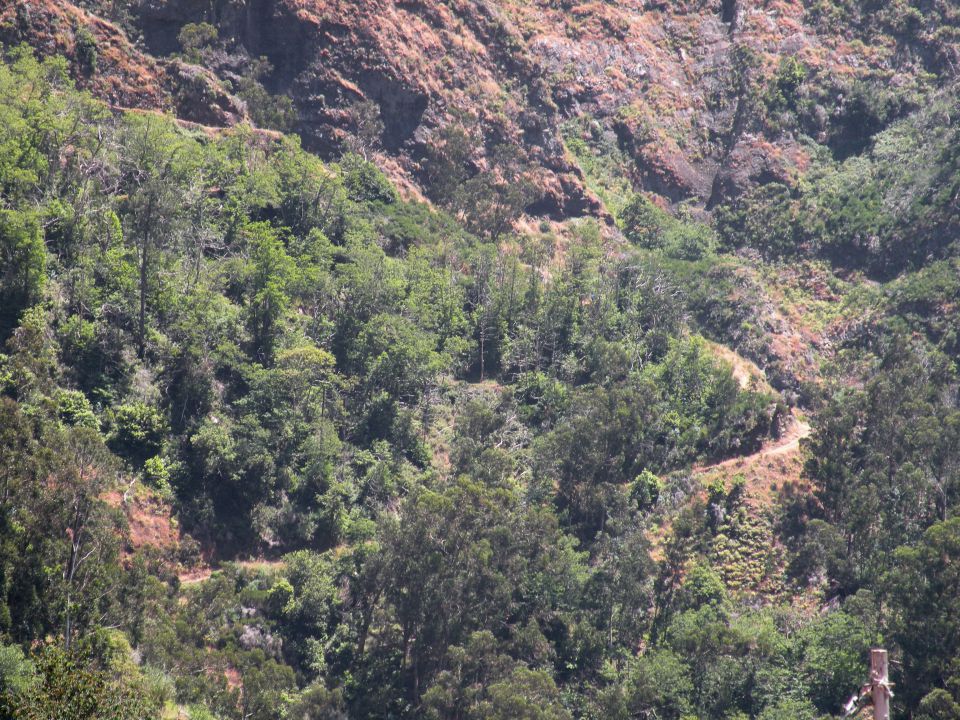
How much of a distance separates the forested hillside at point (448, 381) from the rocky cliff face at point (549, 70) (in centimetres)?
34

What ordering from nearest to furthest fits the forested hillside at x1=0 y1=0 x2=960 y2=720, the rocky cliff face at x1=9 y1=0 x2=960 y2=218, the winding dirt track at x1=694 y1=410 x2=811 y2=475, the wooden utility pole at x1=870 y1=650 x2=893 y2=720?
1. the wooden utility pole at x1=870 y1=650 x2=893 y2=720
2. the forested hillside at x1=0 y1=0 x2=960 y2=720
3. the winding dirt track at x1=694 y1=410 x2=811 y2=475
4. the rocky cliff face at x1=9 y1=0 x2=960 y2=218

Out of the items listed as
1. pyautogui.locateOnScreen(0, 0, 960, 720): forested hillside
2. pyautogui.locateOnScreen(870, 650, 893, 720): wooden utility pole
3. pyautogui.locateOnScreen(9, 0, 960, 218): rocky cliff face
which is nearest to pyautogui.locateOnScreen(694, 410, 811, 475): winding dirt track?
pyautogui.locateOnScreen(0, 0, 960, 720): forested hillside

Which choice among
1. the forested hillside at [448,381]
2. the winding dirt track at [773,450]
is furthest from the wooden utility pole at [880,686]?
the winding dirt track at [773,450]

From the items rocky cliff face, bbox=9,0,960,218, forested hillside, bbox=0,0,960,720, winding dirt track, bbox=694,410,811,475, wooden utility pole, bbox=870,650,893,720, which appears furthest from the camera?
rocky cliff face, bbox=9,0,960,218

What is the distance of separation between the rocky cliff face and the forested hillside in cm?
34

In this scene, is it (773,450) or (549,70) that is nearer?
(773,450)

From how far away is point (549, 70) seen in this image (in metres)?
87.1

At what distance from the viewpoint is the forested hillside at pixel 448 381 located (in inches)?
1660

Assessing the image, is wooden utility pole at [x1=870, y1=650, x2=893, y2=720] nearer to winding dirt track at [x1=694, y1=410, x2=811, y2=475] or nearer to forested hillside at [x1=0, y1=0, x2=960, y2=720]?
forested hillside at [x1=0, y1=0, x2=960, y2=720]

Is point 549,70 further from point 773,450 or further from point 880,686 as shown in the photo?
point 880,686

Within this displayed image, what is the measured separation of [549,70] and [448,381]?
3624cm

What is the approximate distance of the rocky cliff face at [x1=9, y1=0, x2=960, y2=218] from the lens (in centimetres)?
6925

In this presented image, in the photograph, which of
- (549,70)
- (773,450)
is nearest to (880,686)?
(773,450)

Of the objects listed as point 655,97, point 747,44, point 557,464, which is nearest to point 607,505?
point 557,464
